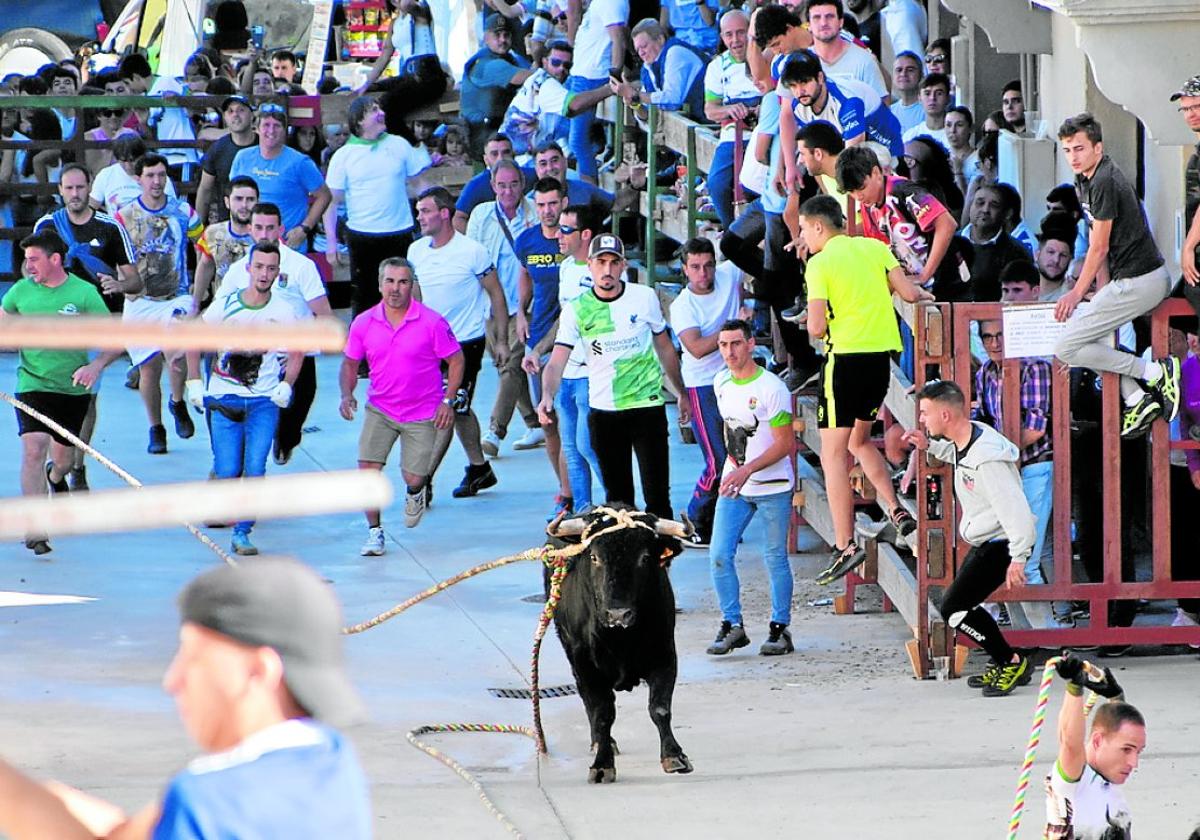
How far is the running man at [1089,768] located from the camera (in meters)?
6.50

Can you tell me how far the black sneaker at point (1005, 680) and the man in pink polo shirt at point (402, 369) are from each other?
4367 millimetres

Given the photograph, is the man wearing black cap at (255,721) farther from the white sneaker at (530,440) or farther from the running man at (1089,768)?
the white sneaker at (530,440)

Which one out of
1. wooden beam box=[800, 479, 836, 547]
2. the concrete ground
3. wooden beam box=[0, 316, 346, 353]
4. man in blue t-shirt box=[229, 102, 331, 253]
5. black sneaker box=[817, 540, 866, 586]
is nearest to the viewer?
wooden beam box=[0, 316, 346, 353]

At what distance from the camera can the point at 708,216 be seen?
608 inches

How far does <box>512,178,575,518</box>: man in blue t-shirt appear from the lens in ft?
47.8

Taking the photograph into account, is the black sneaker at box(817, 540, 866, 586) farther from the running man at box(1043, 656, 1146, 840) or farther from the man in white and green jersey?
the running man at box(1043, 656, 1146, 840)

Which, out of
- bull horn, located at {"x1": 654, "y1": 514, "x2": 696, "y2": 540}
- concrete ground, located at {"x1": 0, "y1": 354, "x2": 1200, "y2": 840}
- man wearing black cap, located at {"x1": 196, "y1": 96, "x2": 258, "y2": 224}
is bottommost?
concrete ground, located at {"x1": 0, "y1": 354, "x2": 1200, "y2": 840}

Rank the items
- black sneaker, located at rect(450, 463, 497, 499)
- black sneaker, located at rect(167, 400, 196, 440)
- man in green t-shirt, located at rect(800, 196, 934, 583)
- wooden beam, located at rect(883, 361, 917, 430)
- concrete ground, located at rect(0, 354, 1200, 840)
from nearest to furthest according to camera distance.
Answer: concrete ground, located at rect(0, 354, 1200, 840)
man in green t-shirt, located at rect(800, 196, 934, 583)
wooden beam, located at rect(883, 361, 917, 430)
black sneaker, located at rect(450, 463, 497, 499)
black sneaker, located at rect(167, 400, 196, 440)

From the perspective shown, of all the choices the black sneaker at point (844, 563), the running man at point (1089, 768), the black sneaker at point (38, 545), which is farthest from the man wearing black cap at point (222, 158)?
the running man at point (1089, 768)

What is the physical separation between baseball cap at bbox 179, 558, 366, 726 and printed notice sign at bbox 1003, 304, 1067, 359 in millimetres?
7299

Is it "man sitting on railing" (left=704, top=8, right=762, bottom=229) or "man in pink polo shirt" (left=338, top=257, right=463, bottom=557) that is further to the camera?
"man sitting on railing" (left=704, top=8, right=762, bottom=229)

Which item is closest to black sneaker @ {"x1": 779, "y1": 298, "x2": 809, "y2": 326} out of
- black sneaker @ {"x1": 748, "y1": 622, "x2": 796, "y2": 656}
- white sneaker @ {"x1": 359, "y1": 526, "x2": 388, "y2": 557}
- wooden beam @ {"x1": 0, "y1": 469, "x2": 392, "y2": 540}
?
black sneaker @ {"x1": 748, "y1": 622, "x2": 796, "y2": 656}

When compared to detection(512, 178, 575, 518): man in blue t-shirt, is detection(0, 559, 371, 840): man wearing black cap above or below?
below

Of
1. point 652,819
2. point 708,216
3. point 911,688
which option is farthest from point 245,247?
point 652,819
